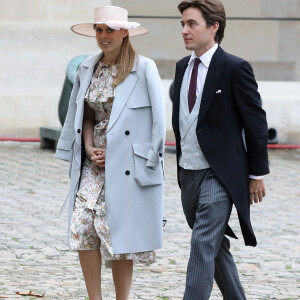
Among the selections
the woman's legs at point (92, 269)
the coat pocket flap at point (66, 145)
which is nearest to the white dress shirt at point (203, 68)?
the coat pocket flap at point (66, 145)

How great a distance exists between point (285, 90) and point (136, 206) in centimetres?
1188

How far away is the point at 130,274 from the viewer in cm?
575

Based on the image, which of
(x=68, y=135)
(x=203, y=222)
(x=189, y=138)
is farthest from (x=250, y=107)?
(x=68, y=135)

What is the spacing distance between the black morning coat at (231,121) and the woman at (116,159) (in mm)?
465

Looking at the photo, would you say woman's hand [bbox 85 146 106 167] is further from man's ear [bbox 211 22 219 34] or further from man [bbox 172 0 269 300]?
man's ear [bbox 211 22 219 34]

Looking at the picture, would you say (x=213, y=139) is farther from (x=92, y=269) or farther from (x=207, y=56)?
(x=92, y=269)

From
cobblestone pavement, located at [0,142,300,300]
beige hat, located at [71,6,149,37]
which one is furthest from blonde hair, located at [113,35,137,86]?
cobblestone pavement, located at [0,142,300,300]

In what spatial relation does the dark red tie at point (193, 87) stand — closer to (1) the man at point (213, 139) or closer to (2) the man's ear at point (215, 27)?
(1) the man at point (213, 139)

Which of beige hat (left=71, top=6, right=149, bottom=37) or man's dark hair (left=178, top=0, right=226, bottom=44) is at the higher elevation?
man's dark hair (left=178, top=0, right=226, bottom=44)

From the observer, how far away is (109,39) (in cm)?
564

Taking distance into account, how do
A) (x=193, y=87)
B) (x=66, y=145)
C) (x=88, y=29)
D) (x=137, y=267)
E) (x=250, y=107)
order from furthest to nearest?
(x=137, y=267) < (x=88, y=29) < (x=66, y=145) < (x=193, y=87) < (x=250, y=107)

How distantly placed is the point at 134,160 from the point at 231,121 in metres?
0.68

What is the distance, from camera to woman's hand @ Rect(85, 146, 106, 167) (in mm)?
5605

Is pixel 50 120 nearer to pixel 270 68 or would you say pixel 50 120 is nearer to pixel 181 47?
pixel 181 47
